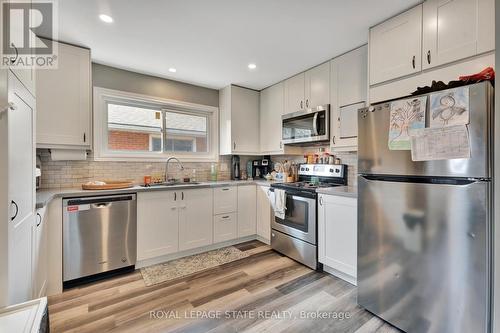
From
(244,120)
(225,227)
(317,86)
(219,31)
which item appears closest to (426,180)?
(317,86)

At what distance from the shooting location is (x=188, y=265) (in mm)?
2725

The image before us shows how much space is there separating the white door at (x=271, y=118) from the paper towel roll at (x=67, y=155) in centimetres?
250

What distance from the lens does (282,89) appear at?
11.4 feet

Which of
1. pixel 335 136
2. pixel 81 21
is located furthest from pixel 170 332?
pixel 81 21

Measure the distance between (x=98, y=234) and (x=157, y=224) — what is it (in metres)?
0.59

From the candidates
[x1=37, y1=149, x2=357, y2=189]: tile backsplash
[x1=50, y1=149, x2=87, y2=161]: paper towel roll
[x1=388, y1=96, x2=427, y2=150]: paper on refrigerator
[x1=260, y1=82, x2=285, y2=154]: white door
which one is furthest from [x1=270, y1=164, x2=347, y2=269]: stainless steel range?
[x1=50, y1=149, x2=87, y2=161]: paper towel roll

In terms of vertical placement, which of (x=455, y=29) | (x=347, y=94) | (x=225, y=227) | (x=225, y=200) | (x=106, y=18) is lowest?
(x=225, y=227)

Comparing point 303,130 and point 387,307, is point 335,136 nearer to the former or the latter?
point 303,130

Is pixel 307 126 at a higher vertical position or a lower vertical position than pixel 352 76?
lower

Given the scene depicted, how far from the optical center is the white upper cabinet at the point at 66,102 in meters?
2.31

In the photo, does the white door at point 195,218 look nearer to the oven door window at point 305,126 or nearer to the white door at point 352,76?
the oven door window at point 305,126

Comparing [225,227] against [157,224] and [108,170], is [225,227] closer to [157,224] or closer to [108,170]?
[157,224]

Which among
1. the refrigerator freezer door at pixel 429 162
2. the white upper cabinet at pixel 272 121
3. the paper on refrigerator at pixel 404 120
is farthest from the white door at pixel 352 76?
the white upper cabinet at pixel 272 121

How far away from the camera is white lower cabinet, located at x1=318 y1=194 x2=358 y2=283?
7.25ft
